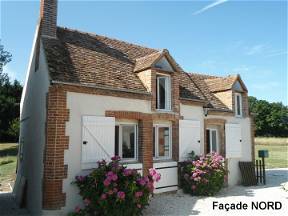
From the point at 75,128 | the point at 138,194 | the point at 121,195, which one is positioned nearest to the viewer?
the point at 121,195

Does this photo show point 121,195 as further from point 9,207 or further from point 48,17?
point 48,17

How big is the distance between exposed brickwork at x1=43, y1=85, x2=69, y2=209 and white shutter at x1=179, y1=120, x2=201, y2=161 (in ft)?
17.2

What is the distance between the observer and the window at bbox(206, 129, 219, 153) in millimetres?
14156

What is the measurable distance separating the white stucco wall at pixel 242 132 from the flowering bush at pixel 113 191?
4851 mm

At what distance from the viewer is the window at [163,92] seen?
12016 millimetres

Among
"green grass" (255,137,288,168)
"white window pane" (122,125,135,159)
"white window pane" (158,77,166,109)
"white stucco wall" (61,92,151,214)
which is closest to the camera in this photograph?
"white stucco wall" (61,92,151,214)

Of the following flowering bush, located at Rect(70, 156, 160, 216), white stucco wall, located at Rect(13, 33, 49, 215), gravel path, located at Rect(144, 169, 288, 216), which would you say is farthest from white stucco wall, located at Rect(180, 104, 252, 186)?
A: white stucco wall, located at Rect(13, 33, 49, 215)

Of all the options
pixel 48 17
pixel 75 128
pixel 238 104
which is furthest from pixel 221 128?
pixel 48 17

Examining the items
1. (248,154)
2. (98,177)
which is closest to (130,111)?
(98,177)

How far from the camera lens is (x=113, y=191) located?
7.95m

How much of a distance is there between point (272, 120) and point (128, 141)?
93.7 metres

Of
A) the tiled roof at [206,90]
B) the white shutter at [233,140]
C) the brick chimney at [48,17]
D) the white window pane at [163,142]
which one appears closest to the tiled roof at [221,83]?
the tiled roof at [206,90]

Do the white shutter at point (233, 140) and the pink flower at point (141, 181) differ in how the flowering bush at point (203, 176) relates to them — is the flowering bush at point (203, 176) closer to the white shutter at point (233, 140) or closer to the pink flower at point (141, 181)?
the white shutter at point (233, 140)

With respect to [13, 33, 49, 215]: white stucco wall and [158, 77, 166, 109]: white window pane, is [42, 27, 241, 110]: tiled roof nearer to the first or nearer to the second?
[13, 33, 49, 215]: white stucco wall
